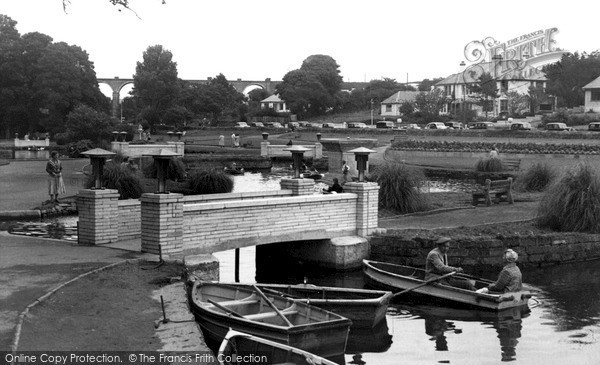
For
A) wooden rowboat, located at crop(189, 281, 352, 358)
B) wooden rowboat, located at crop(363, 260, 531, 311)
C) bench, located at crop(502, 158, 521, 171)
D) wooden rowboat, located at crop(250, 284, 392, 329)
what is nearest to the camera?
wooden rowboat, located at crop(189, 281, 352, 358)

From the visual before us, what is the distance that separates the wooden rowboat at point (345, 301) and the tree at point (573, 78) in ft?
289

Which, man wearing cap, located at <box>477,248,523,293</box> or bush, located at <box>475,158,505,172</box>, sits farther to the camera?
bush, located at <box>475,158,505,172</box>

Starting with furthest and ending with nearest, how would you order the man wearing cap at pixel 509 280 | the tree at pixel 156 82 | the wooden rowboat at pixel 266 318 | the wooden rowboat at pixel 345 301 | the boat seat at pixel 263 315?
the tree at pixel 156 82 < the man wearing cap at pixel 509 280 < the wooden rowboat at pixel 345 301 < the boat seat at pixel 263 315 < the wooden rowboat at pixel 266 318

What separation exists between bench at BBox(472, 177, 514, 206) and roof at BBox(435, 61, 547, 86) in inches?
2636

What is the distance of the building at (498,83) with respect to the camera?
9975cm

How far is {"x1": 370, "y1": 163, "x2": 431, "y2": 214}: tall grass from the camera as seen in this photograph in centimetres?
2786

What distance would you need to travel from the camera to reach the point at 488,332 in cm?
1595

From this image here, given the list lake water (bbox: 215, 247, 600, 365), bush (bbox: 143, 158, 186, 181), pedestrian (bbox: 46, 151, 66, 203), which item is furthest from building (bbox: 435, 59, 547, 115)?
lake water (bbox: 215, 247, 600, 365)

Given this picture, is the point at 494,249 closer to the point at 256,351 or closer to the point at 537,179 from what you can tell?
the point at 256,351

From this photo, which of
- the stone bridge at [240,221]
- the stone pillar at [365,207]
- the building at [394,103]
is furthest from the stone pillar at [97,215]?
the building at [394,103]

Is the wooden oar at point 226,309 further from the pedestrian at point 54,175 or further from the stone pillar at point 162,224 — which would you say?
the pedestrian at point 54,175

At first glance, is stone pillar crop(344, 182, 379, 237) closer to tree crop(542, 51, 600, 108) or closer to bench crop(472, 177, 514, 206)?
bench crop(472, 177, 514, 206)

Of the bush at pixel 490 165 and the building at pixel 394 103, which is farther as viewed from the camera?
the building at pixel 394 103

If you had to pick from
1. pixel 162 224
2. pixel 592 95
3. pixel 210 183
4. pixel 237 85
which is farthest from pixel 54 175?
pixel 237 85
